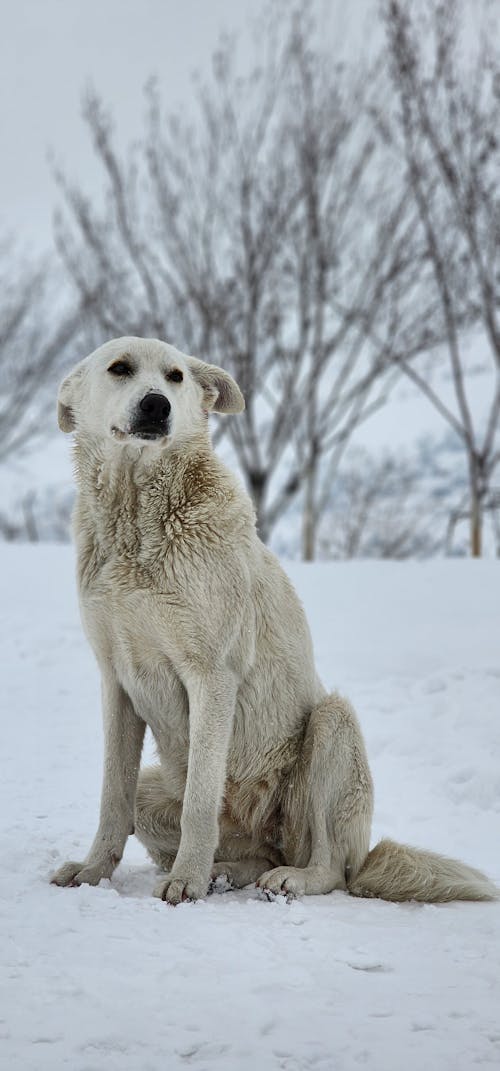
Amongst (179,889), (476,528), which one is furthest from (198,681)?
(476,528)

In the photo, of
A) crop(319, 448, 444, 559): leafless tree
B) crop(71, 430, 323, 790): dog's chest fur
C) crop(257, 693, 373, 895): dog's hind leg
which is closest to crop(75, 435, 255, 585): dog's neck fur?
crop(71, 430, 323, 790): dog's chest fur

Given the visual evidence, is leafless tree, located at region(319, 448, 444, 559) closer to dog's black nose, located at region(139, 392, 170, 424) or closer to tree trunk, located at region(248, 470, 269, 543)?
tree trunk, located at region(248, 470, 269, 543)

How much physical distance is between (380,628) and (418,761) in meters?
2.59

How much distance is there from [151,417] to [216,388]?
21.5 inches

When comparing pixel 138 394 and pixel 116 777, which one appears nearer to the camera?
pixel 138 394

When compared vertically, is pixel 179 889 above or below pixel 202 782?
below

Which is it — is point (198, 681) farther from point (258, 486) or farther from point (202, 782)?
point (258, 486)

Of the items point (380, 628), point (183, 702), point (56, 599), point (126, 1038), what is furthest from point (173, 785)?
point (56, 599)

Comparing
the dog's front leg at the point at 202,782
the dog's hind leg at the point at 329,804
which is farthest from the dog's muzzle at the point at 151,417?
the dog's hind leg at the point at 329,804

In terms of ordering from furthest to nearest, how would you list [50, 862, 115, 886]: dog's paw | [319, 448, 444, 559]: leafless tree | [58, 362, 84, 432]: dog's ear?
[319, 448, 444, 559]: leafless tree, [58, 362, 84, 432]: dog's ear, [50, 862, 115, 886]: dog's paw

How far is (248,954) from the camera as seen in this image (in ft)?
7.57

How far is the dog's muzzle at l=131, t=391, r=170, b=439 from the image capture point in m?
2.95

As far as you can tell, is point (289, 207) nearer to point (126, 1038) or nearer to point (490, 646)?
point (490, 646)

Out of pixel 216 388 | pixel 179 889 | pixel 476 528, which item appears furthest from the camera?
pixel 476 528
